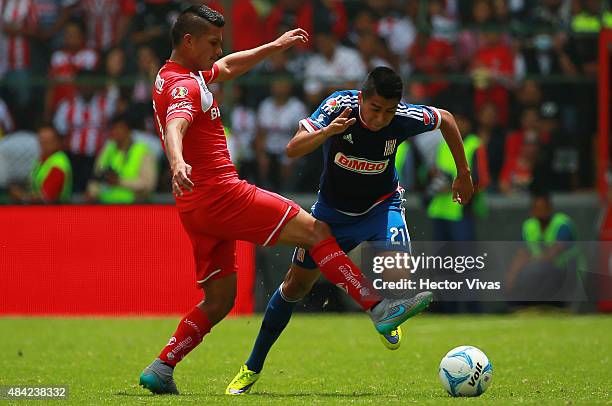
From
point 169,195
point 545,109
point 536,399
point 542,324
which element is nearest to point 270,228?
point 536,399

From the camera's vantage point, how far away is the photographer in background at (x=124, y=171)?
15.2 meters

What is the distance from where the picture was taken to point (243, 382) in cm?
800

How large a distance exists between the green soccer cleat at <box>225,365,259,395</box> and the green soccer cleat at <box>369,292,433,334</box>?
1242 millimetres

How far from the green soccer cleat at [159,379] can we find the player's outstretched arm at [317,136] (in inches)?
64.6

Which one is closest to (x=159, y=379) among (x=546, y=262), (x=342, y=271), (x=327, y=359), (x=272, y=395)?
(x=272, y=395)

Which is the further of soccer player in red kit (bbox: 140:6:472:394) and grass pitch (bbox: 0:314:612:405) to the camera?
grass pitch (bbox: 0:314:612:405)

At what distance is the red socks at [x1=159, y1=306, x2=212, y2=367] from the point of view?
7.72 metres

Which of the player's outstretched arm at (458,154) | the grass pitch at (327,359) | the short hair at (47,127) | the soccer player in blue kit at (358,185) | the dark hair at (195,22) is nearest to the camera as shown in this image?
the dark hair at (195,22)

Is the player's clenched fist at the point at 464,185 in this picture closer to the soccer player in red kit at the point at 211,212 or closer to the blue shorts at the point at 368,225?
the blue shorts at the point at 368,225

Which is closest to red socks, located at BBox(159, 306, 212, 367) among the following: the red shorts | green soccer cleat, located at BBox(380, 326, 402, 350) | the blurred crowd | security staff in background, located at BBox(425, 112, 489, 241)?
the red shorts

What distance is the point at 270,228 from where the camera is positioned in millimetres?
7477

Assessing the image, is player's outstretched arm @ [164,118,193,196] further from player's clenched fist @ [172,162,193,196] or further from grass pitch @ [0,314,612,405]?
grass pitch @ [0,314,612,405]

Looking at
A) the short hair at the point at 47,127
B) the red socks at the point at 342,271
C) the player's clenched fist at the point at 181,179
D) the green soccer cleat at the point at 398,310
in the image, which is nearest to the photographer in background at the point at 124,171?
the short hair at the point at 47,127

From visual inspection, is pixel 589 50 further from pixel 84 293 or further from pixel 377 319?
pixel 377 319
